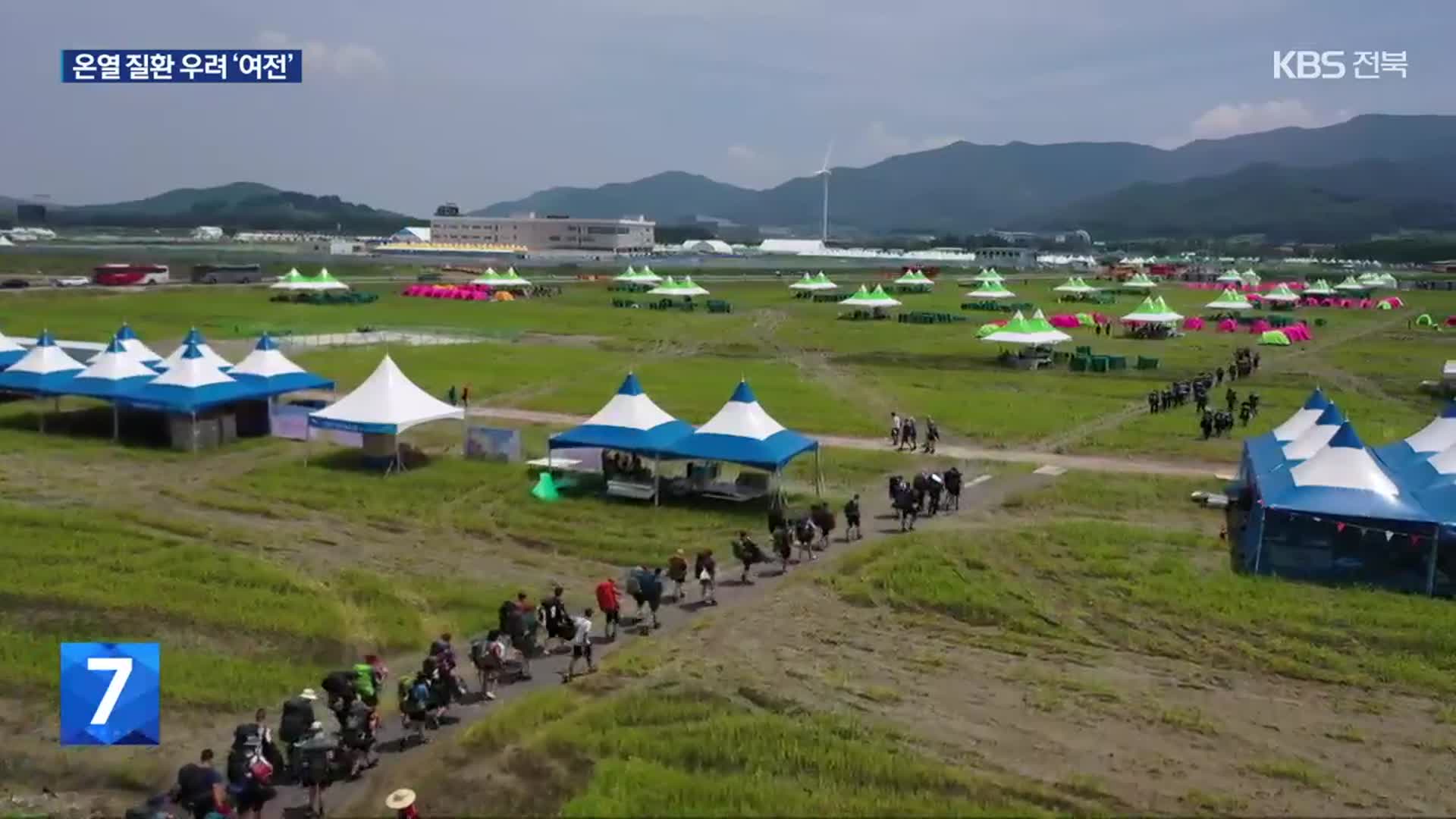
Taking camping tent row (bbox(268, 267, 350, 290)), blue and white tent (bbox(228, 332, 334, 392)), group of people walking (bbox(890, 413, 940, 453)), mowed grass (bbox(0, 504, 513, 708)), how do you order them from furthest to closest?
camping tent row (bbox(268, 267, 350, 290)), blue and white tent (bbox(228, 332, 334, 392)), group of people walking (bbox(890, 413, 940, 453)), mowed grass (bbox(0, 504, 513, 708))

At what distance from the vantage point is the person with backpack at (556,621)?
1326 cm

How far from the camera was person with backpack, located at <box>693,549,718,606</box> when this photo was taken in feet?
50.4

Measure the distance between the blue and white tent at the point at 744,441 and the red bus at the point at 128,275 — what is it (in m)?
69.9

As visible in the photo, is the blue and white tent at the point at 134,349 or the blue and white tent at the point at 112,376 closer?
the blue and white tent at the point at 112,376

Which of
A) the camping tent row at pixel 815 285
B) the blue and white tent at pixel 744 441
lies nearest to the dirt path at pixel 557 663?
the blue and white tent at pixel 744 441

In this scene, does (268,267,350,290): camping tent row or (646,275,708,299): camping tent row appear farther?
(646,275,708,299): camping tent row

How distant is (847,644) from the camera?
14.0 metres

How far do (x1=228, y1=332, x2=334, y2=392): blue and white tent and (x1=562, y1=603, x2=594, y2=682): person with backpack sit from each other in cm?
1685

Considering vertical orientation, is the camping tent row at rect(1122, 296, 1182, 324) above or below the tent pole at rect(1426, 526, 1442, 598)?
above

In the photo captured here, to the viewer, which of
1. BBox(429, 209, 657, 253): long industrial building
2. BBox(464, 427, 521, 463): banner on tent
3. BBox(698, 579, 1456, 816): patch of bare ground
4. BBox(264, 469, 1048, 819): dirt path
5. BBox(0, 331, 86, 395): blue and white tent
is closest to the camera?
BBox(264, 469, 1048, 819): dirt path

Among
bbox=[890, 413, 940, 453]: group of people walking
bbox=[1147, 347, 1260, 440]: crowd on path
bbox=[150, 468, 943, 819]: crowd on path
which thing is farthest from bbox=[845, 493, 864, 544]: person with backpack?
bbox=[1147, 347, 1260, 440]: crowd on path

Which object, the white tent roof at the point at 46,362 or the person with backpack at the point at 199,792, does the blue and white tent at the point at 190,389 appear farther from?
the person with backpack at the point at 199,792

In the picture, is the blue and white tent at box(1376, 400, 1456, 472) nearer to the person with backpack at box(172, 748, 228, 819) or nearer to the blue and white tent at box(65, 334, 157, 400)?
the person with backpack at box(172, 748, 228, 819)

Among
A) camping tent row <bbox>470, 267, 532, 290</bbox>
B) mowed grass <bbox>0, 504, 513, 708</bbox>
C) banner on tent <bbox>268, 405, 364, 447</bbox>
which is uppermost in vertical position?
camping tent row <bbox>470, 267, 532, 290</bbox>
